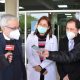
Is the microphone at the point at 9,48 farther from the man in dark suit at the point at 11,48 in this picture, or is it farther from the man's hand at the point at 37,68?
the man's hand at the point at 37,68

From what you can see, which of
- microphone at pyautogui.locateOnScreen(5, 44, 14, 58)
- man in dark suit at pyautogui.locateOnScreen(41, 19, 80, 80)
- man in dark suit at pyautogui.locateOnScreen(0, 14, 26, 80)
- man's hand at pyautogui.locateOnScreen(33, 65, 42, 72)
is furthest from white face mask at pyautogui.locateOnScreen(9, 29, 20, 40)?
man's hand at pyautogui.locateOnScreen(33, 65, 42, 72)

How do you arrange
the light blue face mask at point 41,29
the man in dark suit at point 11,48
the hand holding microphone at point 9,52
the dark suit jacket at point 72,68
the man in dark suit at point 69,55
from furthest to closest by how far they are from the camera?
the light blue face mask at point 41,29 < the dark suit jacket at point 72,68 < the man in dark suit at point 69,55 < the man in dark suit at point 11,48 < the hand holding microphone at point 9,52

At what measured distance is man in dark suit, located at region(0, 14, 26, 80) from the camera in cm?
384

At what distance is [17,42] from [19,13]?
6616 millimetres

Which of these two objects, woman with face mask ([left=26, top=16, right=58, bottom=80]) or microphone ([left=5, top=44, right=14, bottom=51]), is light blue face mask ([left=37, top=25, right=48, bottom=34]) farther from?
microphone ([left=5, top=44, right=14, bottom=51])

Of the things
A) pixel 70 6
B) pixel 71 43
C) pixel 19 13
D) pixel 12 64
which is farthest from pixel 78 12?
pixel 12 64

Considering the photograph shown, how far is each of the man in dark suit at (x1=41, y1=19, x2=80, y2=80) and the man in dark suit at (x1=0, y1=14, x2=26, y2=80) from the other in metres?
0.46

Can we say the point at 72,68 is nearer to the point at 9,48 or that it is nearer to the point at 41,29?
the point at 41,29

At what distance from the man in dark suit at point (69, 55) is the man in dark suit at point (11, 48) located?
46cm

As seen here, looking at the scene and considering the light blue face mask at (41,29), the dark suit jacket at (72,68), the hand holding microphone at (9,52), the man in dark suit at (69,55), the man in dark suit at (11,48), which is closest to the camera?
the hand holding microphone at (9,52)

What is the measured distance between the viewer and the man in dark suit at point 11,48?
384 cm

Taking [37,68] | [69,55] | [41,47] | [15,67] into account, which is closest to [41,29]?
[41,47]

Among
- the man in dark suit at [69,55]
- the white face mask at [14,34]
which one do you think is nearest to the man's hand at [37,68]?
the man in dark suit at [69,55]

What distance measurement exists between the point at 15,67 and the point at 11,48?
274 mm
